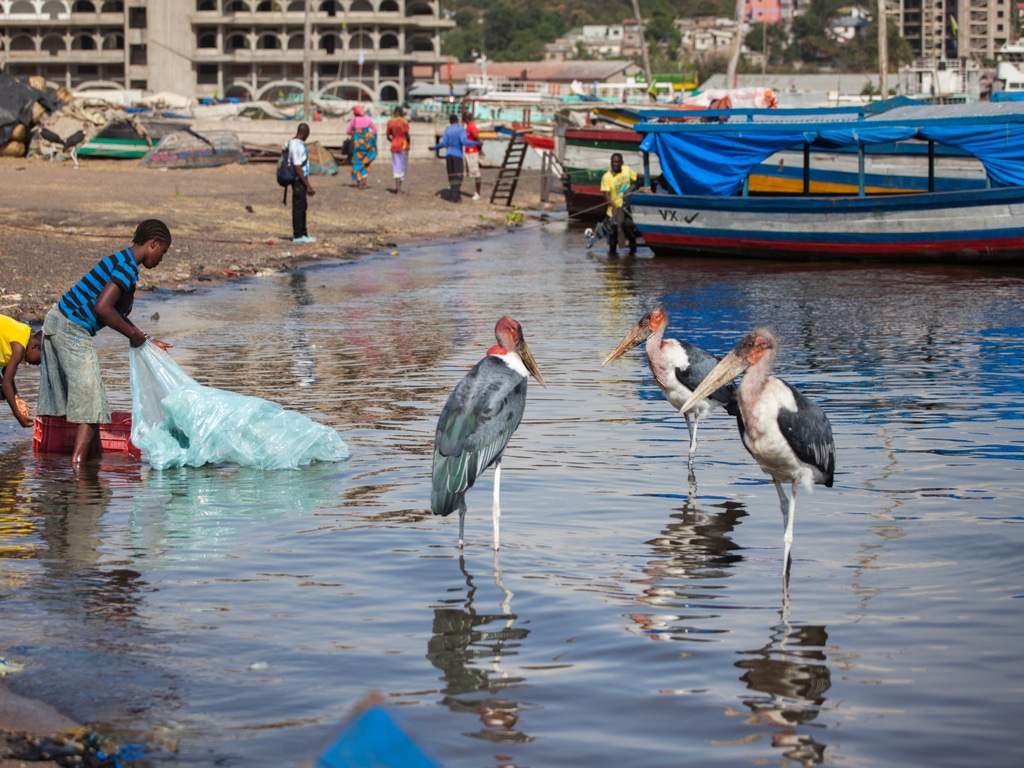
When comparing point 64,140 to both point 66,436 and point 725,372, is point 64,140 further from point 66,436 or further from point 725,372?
point 725,372

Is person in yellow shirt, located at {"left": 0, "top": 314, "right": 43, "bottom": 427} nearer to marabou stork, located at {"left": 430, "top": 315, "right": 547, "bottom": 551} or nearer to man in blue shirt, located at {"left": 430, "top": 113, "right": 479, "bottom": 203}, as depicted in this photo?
marabou stork, located at {"left": 430, "top": 315, "right": 547, "bottom": 551}

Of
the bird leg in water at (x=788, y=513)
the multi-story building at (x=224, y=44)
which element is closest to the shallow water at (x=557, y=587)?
the bird leg in water at (x=788, y=513)

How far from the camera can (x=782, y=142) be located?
2169 centimetres

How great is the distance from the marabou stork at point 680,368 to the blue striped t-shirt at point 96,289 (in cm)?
302

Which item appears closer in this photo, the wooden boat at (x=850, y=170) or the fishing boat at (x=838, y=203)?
the fishing boat at (x=838, y=203)

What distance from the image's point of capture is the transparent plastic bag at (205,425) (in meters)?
7.98

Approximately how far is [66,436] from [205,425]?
39.5 inches

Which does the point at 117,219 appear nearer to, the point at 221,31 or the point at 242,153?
the point at 242,153

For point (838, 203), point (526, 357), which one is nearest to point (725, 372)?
point (526, 357)

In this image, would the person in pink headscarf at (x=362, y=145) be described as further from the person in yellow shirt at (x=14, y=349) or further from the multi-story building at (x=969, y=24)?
the multi-story building at (x=969, y=24)

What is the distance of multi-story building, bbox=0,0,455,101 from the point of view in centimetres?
8850

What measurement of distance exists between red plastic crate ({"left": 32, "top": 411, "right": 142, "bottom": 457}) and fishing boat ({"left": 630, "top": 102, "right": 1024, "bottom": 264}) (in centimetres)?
1486

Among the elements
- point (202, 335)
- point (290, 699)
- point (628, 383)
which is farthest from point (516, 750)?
point (202, 335)

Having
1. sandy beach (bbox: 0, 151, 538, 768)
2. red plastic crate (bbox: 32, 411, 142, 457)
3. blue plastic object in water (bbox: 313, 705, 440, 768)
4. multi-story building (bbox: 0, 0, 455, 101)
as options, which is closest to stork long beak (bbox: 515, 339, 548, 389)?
red plastic crate (bbox: 32, 411, 142, 457)
